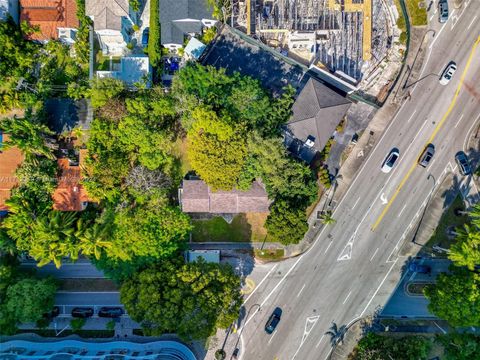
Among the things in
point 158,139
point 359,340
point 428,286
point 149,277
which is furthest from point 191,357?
point 428,286

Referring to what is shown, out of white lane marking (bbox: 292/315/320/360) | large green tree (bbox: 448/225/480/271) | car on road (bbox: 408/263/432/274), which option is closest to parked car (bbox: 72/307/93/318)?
white lane marking (bbox: 292/315/320/360)

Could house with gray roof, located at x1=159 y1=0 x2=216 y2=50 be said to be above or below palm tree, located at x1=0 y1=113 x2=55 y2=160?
above

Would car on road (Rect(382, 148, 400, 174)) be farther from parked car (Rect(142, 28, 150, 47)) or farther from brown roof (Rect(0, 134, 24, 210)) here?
brown roof (Rect(0, 134, 24, 210))

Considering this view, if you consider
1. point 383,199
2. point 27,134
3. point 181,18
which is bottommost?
point 383,199

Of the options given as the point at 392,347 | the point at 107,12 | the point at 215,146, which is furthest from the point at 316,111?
the point at 392,347

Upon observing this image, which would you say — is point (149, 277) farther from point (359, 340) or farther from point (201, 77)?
point (359, 340)

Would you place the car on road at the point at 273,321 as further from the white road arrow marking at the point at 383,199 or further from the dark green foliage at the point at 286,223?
the white road arrow marking at the point at 383,199

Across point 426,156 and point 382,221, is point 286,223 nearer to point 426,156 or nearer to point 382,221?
point 382,221
